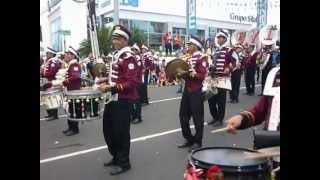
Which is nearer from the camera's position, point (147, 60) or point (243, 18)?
point (243, 18)

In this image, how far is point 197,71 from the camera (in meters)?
4.21

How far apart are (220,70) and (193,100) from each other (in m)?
0.85

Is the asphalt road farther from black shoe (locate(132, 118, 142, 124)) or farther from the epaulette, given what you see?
the epaulette

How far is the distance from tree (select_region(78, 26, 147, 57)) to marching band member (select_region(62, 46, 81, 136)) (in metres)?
0.47

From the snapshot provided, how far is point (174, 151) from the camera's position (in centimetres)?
393

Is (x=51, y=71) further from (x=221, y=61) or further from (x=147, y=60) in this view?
(x=221, y=61)

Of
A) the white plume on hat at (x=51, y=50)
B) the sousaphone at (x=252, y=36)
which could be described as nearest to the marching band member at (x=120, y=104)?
the white plume on hat at (x=51, y=50)

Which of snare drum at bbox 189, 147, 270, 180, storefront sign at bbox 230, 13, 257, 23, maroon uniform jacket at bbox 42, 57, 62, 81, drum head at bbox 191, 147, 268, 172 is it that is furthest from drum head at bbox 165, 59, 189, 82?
snare drum at bbox 189, 147, 270, 180

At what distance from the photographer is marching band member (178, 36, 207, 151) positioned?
13.5 feet

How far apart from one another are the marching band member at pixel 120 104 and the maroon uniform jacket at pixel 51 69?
1586mm

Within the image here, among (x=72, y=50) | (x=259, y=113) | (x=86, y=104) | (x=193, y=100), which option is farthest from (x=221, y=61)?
(x=259, y=113)

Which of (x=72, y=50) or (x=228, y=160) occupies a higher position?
(x=72, y=50)

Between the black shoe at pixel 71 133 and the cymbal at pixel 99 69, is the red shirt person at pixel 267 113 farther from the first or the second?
the black shoe at pixel 71 133
